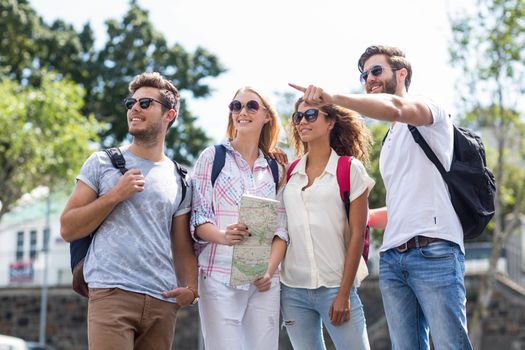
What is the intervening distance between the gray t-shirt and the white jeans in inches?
9.3

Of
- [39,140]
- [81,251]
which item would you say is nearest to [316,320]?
[81,251]

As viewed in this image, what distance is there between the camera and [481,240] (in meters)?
36.1

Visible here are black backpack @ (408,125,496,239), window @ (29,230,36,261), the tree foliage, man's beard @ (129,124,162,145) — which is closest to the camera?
black backpack @ (408,125,496,239)

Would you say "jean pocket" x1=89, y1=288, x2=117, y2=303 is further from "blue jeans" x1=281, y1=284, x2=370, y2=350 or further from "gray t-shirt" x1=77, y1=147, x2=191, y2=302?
"blue jeans" x1=281, y1=284, x2=370, y2=350

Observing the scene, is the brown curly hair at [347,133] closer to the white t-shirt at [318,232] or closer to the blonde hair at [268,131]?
the blonde hair at [268,131]

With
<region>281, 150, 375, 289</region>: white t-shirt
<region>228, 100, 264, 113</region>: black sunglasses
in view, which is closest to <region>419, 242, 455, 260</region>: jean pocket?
<region>281, 150, 375, 289</region>: white t-shirt

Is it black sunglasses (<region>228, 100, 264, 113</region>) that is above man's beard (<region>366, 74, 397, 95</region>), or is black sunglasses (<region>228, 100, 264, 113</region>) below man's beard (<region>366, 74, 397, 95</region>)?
below

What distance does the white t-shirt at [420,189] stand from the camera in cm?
439

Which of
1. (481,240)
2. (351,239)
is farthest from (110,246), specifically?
(481,240)

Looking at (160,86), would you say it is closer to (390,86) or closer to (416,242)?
(390,86)

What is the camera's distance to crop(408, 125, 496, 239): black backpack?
4461 millimetres

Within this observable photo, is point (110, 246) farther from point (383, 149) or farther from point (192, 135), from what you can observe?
point (192, 135)

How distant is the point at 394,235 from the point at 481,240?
3269 centimetres

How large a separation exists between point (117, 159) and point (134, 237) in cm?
45
